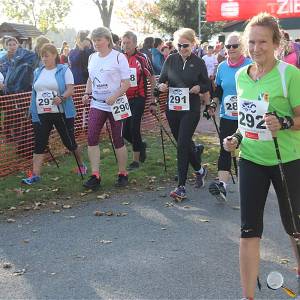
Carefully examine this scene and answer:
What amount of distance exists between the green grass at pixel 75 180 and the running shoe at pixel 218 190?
1.20m

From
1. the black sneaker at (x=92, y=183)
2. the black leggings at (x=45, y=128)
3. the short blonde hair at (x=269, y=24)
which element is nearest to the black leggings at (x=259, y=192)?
the short blonde hair at (x=269, y=24)

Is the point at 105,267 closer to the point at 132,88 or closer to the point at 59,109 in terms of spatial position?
the point at 59,109

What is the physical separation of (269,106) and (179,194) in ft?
10.6

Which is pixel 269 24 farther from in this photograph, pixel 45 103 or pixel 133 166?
pixel 133 166

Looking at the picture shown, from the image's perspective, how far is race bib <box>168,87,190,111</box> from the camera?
267 inches

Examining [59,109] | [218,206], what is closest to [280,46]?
[218,206]

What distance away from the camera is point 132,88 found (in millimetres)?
8391

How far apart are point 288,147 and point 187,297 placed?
1.32m

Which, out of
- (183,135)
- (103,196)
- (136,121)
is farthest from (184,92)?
(136,121)

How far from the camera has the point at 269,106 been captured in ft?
11.8

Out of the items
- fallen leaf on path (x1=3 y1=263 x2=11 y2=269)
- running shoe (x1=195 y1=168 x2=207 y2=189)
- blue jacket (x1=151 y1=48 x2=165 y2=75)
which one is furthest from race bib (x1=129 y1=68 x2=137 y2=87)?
blue jacket (x1=151 y1=48 x2=165 y2=75)

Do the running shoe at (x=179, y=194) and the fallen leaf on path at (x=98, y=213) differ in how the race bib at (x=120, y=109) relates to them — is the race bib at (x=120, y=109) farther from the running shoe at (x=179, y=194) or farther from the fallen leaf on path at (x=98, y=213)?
the fallen leaf on path at (x=98, y=213)

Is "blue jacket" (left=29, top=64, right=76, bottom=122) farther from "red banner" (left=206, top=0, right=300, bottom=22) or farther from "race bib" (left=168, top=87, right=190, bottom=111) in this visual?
"red banner" (left=206, top=0, right=300, bottom=22)

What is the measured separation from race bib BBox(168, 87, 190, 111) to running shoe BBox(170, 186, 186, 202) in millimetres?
987
